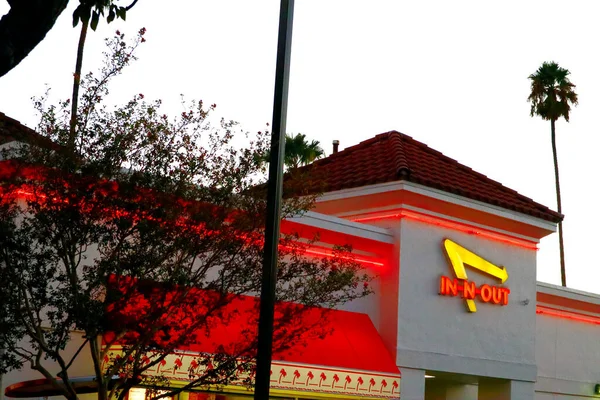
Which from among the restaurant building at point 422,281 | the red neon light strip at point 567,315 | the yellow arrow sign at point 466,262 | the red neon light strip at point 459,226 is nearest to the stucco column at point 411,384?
the restaurant building at point 422,281

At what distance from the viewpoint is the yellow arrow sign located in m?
23.4

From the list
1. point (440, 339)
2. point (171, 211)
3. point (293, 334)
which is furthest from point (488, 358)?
point (171, 211)

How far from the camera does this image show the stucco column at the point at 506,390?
81.6 ft

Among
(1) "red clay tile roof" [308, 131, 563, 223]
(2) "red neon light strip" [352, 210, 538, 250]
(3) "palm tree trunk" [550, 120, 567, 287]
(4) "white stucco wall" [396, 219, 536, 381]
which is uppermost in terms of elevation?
(3) "palm tree trunk" [550, 120, 567, 287]

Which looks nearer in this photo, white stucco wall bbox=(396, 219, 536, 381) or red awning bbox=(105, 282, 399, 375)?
red awning bbox=(105, 282, 399, 375)

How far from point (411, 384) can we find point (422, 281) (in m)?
2.22

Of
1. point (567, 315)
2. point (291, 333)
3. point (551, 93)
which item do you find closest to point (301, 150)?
point (551, 93)

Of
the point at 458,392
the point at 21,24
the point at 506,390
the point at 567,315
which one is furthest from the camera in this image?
the point at 567,315

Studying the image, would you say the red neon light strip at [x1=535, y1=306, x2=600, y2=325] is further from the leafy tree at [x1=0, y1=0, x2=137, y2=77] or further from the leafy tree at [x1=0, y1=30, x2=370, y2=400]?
the leafy tree at [x1=0, y1=0, x2=137, y2=77]

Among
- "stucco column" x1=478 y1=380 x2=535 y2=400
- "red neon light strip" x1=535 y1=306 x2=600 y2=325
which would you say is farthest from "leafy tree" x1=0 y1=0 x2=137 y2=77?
"red neon light strip" x1=535 y1=306 x2=600 y2=325

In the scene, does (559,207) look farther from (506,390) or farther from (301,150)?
(506,390)

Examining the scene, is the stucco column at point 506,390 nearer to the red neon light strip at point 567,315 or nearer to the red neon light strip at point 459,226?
the red neon light strip at point 567,315

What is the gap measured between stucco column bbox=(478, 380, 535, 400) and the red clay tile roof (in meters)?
3.97

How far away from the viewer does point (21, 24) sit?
8.73 metres
